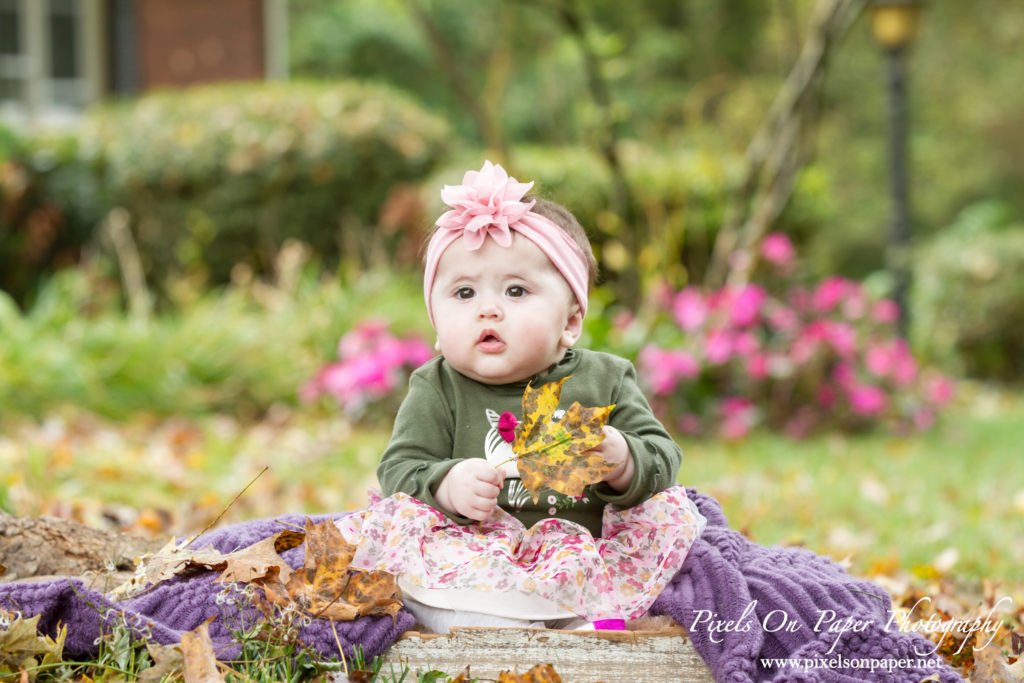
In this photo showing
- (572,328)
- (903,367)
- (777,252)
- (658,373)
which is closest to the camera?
(572,328)

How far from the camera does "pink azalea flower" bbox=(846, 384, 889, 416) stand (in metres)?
6.18

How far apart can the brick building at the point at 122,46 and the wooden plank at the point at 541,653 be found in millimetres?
11045

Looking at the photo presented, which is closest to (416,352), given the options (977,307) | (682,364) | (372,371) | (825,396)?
(372,371)

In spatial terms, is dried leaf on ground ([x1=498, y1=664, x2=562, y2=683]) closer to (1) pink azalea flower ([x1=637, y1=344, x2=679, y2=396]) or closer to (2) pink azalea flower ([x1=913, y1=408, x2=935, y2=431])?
(1) pink azalea flower ([x1=637, y1=344, x2=679, y2=396])

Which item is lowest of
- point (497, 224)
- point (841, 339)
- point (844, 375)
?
point (844, 375)

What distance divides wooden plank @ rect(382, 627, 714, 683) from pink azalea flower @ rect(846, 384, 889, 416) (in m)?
4.63

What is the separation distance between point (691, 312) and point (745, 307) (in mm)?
316

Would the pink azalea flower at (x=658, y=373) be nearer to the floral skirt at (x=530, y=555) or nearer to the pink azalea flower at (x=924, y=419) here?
the pink azalea flower at (x=924, y=419)

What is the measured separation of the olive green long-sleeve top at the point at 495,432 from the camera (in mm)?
1967

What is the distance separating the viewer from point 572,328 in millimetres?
2129

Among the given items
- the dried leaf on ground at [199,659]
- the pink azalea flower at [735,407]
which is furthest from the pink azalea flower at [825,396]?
the dried leaf on ground at [199,659]

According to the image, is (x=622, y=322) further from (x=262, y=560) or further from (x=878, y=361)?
(x=262, y=560)

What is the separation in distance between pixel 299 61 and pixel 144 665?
22009 mm

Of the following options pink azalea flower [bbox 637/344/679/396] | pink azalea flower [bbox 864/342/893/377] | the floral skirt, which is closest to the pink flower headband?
→ the floral skirt
